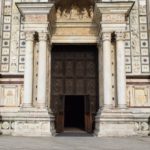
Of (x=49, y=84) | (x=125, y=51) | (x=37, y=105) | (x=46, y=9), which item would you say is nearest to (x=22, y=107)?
(x=37, y=105)

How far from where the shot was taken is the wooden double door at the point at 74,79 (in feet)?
48.1

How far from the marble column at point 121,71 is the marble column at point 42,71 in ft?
10.2

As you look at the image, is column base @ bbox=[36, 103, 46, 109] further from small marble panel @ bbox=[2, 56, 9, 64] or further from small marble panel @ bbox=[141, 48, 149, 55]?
small marble panel @ bbox=[141, 48, 149, 55]

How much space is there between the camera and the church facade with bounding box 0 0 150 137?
12.8 m

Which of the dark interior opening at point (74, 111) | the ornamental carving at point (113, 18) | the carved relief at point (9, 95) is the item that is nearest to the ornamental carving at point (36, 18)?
the ornamental carving at point (113, 18)

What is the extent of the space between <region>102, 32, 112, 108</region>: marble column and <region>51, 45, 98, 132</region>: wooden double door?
185 centimetres

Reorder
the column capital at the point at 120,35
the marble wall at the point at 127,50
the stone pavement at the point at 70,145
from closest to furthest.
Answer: the stone pavement at the point at 70,145
the column capital at the point at 120,35
the marble wall at the point at 127,50

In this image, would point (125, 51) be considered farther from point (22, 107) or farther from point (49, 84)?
point (22, 107)

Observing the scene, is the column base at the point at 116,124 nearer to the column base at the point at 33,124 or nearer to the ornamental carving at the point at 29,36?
the column base at the point at 33,124

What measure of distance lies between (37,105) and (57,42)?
342cm

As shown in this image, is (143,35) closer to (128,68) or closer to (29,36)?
(128,68)

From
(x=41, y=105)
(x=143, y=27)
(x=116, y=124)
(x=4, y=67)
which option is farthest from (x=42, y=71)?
(x=143, y=27)

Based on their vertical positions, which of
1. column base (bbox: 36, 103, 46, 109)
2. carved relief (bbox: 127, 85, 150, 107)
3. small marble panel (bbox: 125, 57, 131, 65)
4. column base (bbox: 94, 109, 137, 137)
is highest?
small marble panel (bbox: 125, 57, 131, 65)

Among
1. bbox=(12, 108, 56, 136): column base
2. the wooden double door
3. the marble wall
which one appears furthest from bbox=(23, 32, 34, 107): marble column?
the wooden double door
